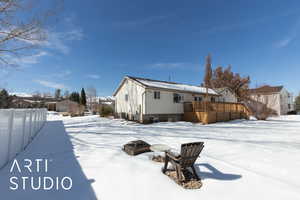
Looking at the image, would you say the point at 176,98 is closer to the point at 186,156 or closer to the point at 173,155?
the point at 173,155

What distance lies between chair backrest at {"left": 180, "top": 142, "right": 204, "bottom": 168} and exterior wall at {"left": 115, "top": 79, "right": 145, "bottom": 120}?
34.1ft

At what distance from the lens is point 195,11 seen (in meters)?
12.8

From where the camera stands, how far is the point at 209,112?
14.1 meters

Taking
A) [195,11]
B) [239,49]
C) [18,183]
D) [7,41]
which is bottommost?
[18,183]

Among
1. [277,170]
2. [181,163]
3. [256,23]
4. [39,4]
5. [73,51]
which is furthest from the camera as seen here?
[73,51]

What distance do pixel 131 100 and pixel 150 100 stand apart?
2645 mm

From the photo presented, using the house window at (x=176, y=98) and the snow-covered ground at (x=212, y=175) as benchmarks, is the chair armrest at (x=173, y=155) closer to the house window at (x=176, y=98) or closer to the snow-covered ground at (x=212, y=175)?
the snow-covered ground at (x=212, y=175)

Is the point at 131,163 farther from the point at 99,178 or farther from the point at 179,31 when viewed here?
the point at 179,31

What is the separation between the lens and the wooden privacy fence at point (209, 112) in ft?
45.9

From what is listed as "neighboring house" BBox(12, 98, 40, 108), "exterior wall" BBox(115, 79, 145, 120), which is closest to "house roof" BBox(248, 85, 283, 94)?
"exterior wall" BBox(115, 79, 145, 120)

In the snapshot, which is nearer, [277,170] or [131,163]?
[277,170]

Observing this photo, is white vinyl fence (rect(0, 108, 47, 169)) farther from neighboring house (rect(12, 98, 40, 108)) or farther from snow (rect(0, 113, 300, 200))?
neighboring house (rect(12, 98, 40, 108))

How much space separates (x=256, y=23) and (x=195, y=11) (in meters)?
5.21

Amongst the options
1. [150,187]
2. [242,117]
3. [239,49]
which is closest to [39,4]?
[150,187]
